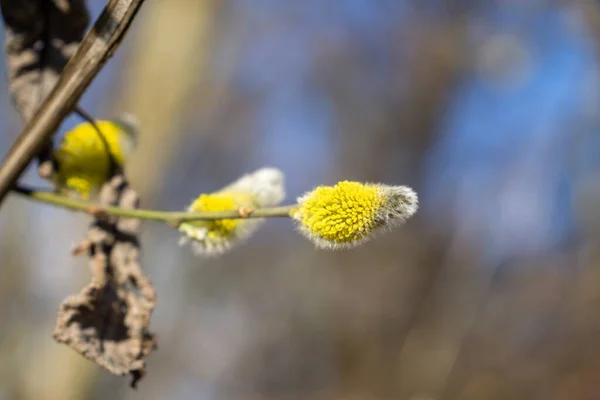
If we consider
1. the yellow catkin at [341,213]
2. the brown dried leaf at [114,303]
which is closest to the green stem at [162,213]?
the yellow catkin at [341,213]

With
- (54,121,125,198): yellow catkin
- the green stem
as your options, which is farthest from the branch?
(54,121,125,198): yellow catkin

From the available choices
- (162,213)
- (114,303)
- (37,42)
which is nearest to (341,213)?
(162,213)

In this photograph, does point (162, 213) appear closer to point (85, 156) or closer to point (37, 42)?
point (85, 156)

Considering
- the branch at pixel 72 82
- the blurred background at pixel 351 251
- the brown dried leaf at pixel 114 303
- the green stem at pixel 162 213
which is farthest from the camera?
the blurred background at pixel 351 251

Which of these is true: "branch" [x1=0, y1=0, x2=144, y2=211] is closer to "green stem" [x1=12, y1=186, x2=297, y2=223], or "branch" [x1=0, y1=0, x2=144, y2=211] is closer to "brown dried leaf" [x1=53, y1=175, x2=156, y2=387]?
"green stem" [x1=12, y1=186, x2=297, y2=223]

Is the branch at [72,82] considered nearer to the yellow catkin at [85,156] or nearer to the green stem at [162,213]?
the green stem at [162,213]

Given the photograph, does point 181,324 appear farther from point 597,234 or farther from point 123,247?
point 123,247
